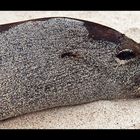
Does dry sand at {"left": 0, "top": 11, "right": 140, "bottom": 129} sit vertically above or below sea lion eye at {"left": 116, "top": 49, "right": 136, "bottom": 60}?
below

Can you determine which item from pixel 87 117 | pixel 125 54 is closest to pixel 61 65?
pixel 87 117

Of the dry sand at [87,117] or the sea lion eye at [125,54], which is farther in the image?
the sea lion eye at [125,54]

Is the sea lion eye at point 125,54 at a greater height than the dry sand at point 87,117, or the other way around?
the sea lion eye at point 125,54

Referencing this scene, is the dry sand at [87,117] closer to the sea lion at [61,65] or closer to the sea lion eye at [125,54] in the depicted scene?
the sea lion at [61,65]

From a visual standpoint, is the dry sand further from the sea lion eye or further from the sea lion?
the sea lion eye

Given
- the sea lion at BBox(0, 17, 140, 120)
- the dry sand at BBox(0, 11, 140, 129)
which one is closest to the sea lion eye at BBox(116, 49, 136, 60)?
the sea lion at BBox(0, 17, 140, 120)

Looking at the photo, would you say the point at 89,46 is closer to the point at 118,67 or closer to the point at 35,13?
the point at 118,67

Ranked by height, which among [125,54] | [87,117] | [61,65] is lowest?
[87,117]

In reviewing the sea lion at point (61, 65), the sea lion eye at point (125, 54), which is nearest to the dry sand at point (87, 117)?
the sea lion at point (61, 65)

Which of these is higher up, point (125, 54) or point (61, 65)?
point (125, 54)

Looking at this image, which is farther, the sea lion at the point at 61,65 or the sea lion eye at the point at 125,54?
the sea lion eye at the point at 125,54

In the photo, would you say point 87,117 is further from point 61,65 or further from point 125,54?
point 125,54
